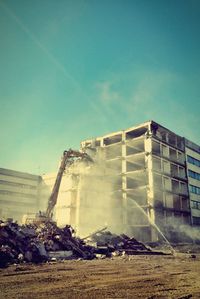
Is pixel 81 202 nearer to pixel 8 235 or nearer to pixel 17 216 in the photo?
pixel 17 216

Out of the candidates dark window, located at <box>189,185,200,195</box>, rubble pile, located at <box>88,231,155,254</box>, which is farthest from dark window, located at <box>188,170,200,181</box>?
rubble pile, located at <box>88,231,155,254</box>

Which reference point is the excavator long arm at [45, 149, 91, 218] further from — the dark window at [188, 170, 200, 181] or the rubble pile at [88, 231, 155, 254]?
the dark window at [188, 170, 200, 181]

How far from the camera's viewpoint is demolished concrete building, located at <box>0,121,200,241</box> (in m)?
32.5

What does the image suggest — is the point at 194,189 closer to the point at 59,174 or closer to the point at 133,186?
the point at 133,186

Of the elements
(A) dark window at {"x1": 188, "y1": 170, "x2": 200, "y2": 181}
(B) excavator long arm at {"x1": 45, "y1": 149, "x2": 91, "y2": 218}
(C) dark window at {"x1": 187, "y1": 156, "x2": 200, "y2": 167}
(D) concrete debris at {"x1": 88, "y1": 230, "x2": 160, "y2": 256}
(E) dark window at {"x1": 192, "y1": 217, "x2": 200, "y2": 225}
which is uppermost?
(C) dark window at {"x1": 187, "y1": 156, "x2": 200, "y2": 167}

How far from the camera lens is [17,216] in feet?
152

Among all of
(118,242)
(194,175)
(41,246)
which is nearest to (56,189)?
(118,242)

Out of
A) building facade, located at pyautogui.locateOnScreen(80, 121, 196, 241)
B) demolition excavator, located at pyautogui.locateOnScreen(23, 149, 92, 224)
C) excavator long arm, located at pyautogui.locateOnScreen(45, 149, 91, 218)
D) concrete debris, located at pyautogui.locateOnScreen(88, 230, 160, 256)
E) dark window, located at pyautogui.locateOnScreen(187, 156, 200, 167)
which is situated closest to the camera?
concrete debris, located at pyautogui.locateOnScreen(88, 230, 160, 256)

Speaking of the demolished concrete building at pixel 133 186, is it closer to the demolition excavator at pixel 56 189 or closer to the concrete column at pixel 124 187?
the concrete column at pixel 124 187

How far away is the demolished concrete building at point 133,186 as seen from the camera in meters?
32.5

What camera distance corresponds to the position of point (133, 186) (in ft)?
120

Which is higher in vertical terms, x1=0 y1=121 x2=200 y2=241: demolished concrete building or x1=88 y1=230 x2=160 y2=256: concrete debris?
x1=0 y1=121 x2=200 y2=241: demolished concrete building

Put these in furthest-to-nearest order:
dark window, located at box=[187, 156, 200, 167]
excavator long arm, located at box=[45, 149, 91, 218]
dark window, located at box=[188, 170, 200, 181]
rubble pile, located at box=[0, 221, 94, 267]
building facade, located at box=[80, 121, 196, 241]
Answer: dark window, located at box=[187, 156, 200, 167], dark window, located at box=[188, 170, 200, 181], building facade, located at box=[80, 121, 196, 241], excavator long arm, located at box=[45, 149, 91, 218], rubble pile, located at box=[0, 221, 94, 267]

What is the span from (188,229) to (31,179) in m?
32.3
